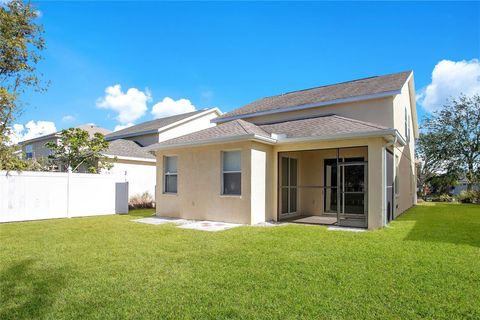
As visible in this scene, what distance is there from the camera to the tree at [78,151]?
1566 cm

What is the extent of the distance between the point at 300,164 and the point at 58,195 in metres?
10.4

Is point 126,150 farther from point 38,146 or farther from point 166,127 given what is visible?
point 38,146

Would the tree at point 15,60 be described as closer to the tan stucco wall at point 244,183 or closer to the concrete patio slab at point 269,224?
the tan stucco wall at point 244,183

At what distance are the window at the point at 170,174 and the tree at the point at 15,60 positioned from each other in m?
5.58

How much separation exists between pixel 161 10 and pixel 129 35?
3063 millimetres

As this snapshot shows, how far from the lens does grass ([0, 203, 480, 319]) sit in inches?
144

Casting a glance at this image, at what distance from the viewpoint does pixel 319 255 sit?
6094 millimetres

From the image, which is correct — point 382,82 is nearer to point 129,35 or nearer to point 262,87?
point 262,87

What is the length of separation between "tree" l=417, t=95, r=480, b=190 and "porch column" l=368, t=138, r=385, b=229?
2358cm

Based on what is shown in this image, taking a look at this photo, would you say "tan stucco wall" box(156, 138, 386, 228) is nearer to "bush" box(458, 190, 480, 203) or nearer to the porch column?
the porch column

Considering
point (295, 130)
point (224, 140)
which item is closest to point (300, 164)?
point (295, 130)

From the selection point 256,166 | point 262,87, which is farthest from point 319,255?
point 262,87

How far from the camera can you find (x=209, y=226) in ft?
32.9

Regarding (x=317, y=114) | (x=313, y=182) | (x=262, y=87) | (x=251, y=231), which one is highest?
(x=262, y=87)
